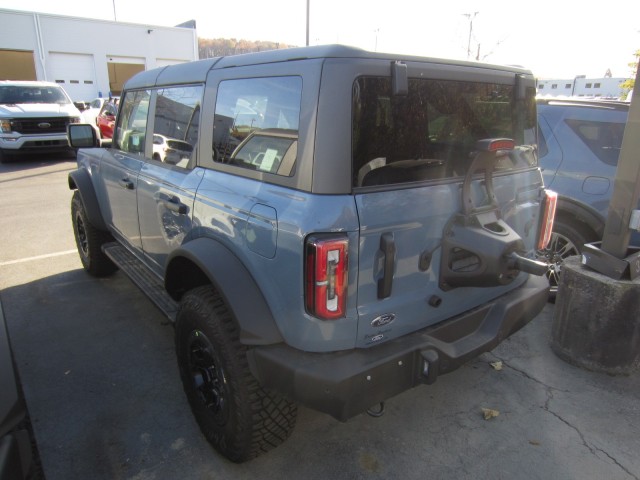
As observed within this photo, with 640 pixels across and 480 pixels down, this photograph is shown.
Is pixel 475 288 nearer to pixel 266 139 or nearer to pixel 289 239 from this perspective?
pixel 289 239

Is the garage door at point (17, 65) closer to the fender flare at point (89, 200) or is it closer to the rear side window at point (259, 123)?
the fender flare at point (89, 200)

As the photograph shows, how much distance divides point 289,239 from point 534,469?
1.83m

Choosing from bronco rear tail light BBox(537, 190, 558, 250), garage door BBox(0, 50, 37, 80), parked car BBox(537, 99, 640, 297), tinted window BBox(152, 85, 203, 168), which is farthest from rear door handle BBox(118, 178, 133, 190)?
garage door BBox(0, 50, 37, 80)

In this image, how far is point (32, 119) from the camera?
39.9 feet

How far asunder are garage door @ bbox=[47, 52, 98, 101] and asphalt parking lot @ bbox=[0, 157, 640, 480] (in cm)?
3520

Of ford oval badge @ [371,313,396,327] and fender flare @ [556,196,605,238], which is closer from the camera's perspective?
ford oval badge @ [371,313,396,327]

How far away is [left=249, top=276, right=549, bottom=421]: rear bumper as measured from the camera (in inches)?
74.3

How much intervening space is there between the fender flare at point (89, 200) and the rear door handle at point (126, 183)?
850 millimetres

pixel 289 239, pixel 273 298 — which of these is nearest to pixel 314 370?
pixel 273 298

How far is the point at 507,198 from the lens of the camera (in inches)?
101

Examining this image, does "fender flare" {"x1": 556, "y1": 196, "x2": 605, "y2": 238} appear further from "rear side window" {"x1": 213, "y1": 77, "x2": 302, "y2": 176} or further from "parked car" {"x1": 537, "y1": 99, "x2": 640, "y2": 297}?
"rear side window" {"x1": 213, "y1": 77, "x2": 302, "y2": 176}

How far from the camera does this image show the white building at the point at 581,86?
3702 cm

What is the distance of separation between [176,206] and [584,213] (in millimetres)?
3356

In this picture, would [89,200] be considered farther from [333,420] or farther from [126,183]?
[333,420]
